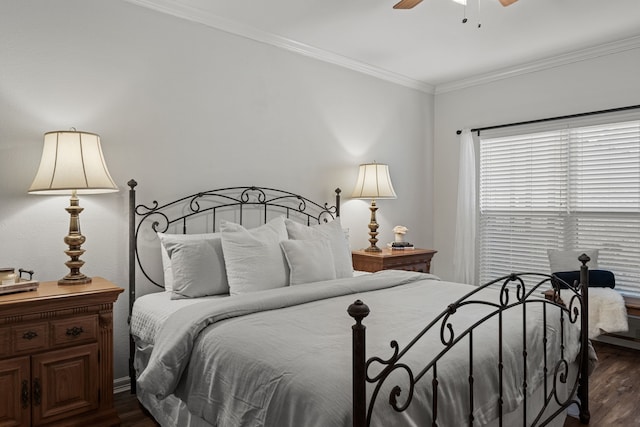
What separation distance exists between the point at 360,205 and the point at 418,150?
1.16 meters

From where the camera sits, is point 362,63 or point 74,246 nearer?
point 74,246

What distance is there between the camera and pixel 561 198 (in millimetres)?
4250

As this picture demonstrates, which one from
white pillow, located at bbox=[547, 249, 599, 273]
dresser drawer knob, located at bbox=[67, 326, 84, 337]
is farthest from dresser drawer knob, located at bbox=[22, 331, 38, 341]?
white pillow, located at bbox=[547, 249, 599, 273]

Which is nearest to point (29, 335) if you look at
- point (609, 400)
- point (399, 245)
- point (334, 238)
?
point (334, 238)

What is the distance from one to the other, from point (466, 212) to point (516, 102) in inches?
48.6

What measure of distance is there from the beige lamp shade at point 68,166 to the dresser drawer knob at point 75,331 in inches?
28.3

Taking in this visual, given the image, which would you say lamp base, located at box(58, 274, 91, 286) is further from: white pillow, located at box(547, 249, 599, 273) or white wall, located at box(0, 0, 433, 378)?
white pillow, located at box(547, 249, 599, 273)

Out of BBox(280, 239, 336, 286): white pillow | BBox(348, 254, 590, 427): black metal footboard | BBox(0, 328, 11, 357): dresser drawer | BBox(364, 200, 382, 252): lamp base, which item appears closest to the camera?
BBox(348, 254, 590, 427): black metal footboard

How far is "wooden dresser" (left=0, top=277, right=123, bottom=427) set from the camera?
2090 millimetres

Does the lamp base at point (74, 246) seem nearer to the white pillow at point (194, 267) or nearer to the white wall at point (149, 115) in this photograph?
the white wall at point (149, 115)

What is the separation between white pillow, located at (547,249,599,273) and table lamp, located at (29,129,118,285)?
3638mm

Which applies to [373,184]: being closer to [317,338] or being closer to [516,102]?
[516,102]

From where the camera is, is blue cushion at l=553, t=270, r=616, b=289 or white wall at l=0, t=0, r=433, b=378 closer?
white wall at l=0, t=0, r=433, b=378

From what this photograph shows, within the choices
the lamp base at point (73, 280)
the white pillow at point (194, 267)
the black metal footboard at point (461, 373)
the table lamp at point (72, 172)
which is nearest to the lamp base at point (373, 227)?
the black metal footboard at point (461, 373)
